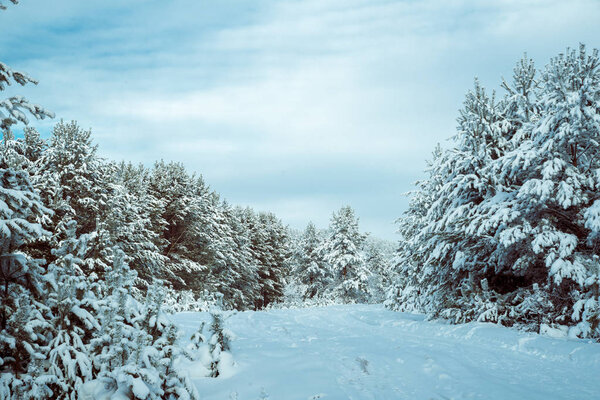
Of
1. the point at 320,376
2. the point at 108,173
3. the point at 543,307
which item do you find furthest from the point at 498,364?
the point at 108,173

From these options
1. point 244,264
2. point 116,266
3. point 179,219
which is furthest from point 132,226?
point 116,266

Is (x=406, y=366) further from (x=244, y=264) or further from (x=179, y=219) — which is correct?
(x=244, y=264)

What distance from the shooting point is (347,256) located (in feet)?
124

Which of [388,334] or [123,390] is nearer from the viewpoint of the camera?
[123,390]

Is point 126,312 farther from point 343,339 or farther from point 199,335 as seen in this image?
point 343,339

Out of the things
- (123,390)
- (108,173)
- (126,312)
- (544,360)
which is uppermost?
(108,173)

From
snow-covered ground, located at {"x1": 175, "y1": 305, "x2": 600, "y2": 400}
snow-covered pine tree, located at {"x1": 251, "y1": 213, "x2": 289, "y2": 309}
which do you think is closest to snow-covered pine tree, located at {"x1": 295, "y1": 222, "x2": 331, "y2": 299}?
snow-covered pine tree, located at {"x1": 251, "y1": 213, "x2": 289, "y2": 309}

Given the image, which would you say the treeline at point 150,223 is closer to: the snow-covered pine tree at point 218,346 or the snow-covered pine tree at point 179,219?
the snow-covered pine tree at point 179,219

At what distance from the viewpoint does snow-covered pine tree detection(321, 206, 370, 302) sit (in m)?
38.0

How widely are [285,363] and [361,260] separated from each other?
31626mm

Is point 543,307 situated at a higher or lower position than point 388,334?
higher

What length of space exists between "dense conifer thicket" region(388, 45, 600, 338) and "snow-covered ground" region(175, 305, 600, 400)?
5.11ft

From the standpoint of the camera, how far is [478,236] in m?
13.6

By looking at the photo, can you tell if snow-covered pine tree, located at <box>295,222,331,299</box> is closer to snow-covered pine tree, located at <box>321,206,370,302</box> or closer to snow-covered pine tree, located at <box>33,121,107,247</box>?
snow-covered pine tree, located at <box>321,206,370,302</box>
